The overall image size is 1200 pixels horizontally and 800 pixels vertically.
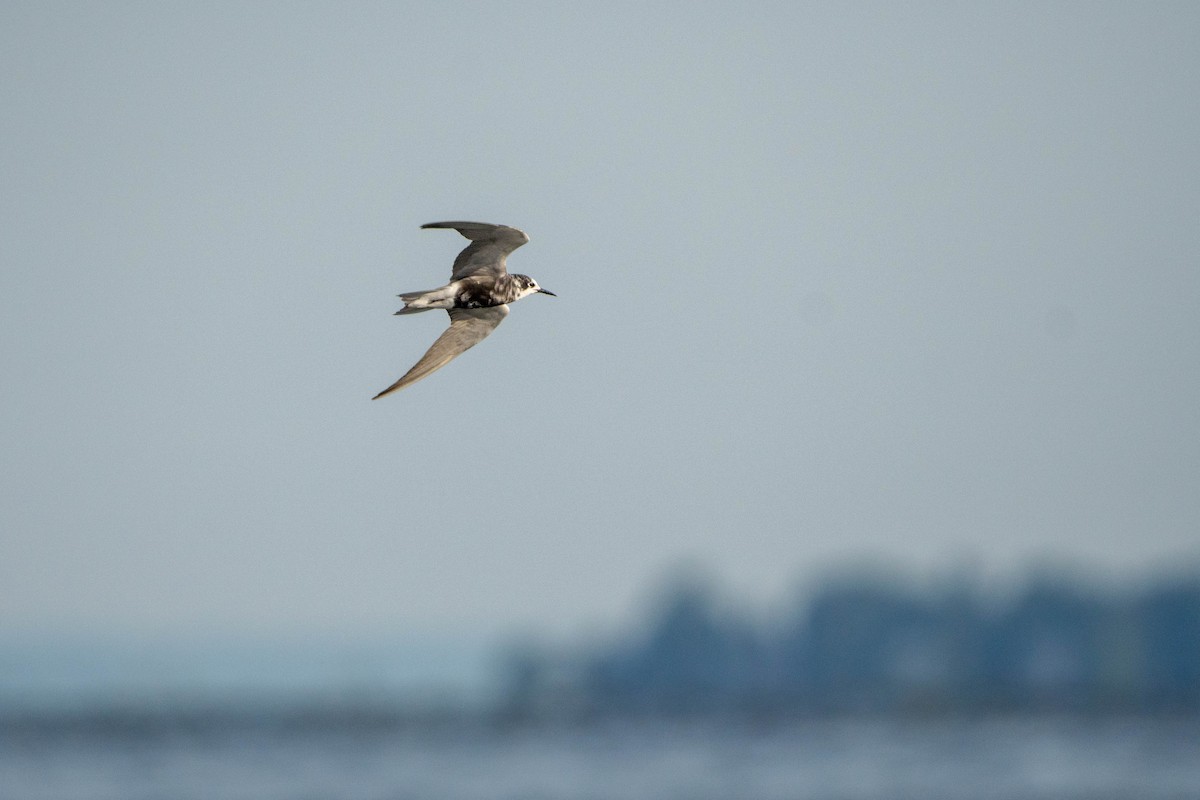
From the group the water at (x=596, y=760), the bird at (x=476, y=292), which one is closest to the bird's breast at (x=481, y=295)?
the bird at (x=476, y=292)

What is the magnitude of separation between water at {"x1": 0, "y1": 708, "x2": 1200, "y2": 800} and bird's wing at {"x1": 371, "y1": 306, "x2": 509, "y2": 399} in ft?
147

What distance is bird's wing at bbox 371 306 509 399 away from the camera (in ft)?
54.2

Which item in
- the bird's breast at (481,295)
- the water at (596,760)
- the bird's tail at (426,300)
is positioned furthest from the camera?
the water at (596,760)

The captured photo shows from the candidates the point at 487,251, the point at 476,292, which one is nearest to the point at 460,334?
the point at 476,292

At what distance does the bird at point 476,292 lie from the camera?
1664 centimetres

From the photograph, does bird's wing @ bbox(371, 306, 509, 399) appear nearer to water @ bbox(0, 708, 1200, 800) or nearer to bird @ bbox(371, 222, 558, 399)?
bird @ bbox(371, 222, 558, 399)

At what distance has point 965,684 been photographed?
466 feet

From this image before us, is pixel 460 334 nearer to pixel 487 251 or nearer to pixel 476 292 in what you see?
pixel 476 292

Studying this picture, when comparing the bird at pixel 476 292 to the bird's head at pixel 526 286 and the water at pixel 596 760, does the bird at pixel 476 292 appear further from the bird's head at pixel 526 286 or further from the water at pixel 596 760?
the water at pixel 596 760

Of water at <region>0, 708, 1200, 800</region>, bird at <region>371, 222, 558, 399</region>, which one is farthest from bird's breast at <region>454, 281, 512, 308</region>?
water at <region>0, 708, 1200, 800</region>

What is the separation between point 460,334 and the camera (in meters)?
17.0

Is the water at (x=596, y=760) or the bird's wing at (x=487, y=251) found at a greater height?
the bird's wing at (x=487, y=251)

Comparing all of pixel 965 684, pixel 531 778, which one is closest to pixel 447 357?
pixel 531 778

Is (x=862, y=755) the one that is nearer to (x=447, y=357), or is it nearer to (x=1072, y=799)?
(x=1072, y=799)
